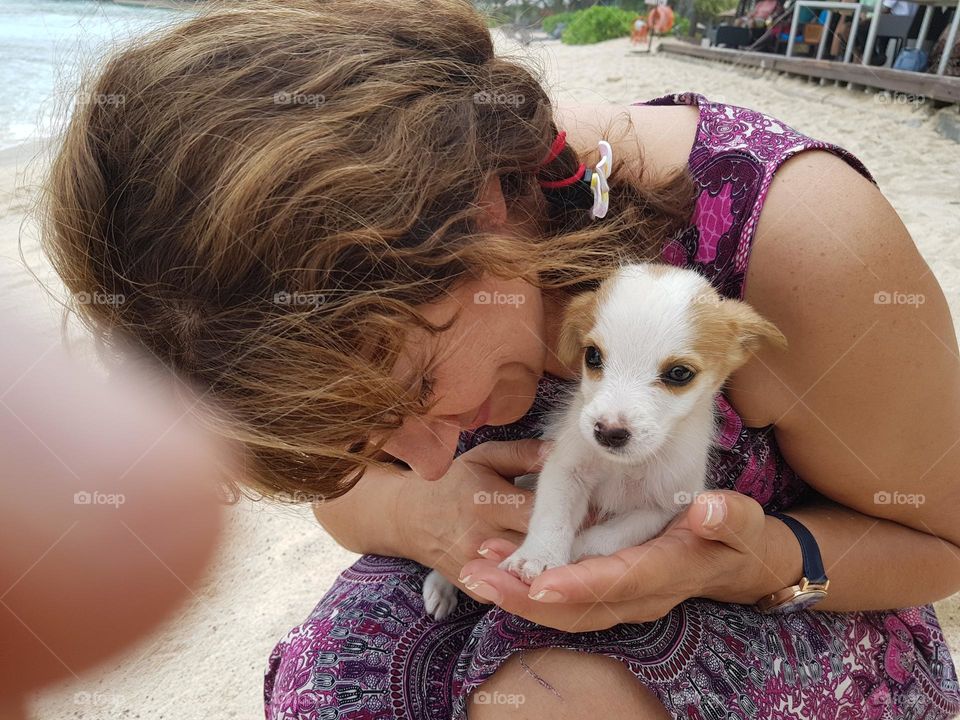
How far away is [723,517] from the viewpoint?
1.19 meters

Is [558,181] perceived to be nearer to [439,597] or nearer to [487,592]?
[487,592]

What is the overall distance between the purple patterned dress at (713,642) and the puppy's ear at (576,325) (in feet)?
0.51

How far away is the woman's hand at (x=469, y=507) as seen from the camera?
157cm

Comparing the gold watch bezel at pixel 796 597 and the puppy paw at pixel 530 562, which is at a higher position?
the puppy paw at pixel 530 562

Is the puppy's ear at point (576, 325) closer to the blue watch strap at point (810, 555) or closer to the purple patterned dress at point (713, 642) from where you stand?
the purple patterned dress at point (713, 642)

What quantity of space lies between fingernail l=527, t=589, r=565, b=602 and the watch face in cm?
52

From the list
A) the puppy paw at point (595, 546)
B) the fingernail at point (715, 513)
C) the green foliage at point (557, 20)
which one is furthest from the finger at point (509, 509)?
the green foliage at point (557, 20)

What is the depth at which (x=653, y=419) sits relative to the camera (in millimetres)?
1386

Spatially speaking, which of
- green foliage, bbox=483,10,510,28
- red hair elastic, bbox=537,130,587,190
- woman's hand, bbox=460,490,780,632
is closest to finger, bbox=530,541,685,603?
woman's hand, bbox=460,490,780,632

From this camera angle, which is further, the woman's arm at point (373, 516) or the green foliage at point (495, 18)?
the woman's arm at point (373, 516)

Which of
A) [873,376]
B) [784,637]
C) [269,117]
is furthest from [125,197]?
[784,637]

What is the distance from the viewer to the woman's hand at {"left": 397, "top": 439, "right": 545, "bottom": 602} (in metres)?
1.57

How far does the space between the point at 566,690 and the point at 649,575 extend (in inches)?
10.7

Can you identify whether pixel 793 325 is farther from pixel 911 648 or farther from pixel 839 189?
pixel 911 648
